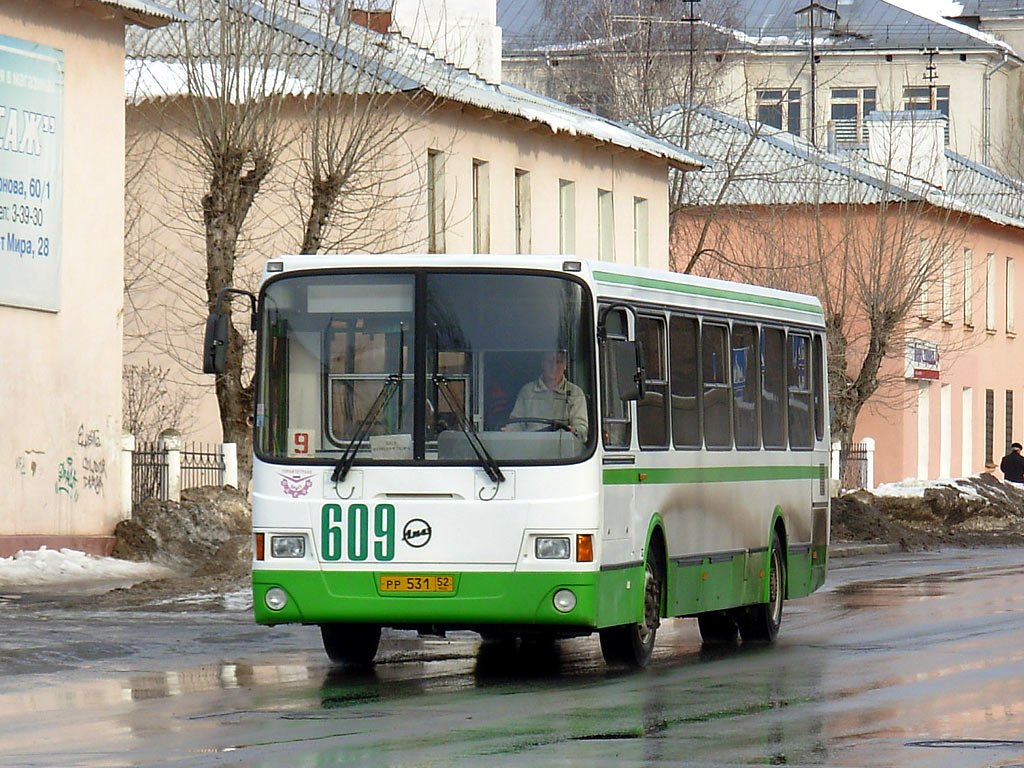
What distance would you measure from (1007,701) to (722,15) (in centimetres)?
5969

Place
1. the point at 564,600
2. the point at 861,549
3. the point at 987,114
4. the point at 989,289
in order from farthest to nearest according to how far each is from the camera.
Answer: the point at 987,114 → the point at 989,289 → the point at 861,549 → the point at 564,600

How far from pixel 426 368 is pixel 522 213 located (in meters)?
24.6

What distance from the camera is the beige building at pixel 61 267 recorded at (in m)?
24.5

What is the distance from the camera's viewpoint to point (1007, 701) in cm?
1251

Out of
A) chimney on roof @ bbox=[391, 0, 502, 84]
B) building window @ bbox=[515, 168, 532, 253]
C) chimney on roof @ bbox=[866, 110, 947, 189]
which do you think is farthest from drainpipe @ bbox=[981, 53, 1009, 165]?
building window @ bbox=[515, 168, 532, 253]

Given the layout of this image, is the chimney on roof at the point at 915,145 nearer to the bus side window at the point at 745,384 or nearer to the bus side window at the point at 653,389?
the bus side window at the point at 745,384

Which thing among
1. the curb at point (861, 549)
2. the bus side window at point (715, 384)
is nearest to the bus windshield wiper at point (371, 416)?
the bus side window at point (715, 384)

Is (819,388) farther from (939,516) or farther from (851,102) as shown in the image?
(851,102)

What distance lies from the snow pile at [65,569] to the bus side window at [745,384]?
8.48m

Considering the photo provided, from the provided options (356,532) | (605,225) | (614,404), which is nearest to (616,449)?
(614,404)

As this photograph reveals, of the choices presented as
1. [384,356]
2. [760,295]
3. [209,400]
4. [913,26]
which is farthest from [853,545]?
[913,26]

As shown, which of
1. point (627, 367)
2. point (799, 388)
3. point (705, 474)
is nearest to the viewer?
point (627, 367)

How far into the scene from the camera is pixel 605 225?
41.5m

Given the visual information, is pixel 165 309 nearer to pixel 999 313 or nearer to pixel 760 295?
pixel 760 295
